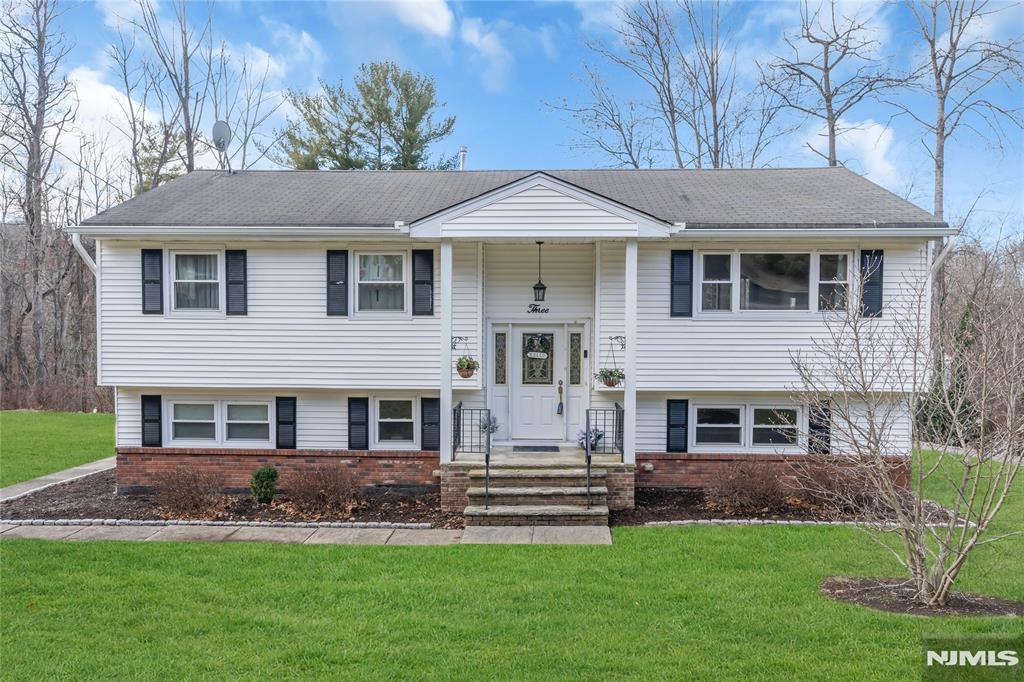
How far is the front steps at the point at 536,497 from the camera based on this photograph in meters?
8.99

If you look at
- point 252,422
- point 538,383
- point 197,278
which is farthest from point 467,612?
point 197,278

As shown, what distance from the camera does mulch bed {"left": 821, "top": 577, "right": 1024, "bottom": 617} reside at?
18.8ft

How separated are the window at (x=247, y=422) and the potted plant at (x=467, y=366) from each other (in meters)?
3.60

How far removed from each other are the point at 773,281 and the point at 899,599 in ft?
19.3

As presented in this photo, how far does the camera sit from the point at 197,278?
11.1m

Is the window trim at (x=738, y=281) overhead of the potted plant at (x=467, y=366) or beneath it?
overhead

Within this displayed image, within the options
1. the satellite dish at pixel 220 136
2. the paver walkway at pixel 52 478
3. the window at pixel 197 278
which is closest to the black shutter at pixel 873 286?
the window at pixel 197 278

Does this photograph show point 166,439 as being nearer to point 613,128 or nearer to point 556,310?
point 556,310

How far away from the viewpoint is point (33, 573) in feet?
22.5

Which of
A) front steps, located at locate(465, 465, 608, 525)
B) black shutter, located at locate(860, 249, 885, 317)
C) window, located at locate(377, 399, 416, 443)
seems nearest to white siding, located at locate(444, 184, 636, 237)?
window, located at locate(377, 399, 416, 443)

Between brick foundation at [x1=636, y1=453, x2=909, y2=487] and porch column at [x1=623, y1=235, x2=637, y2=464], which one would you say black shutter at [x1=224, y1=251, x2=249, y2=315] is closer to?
porch column at [x1=623, y1=235, x2=637, y2=464]

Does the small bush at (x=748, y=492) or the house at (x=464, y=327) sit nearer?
A: the small bush at (x=748, y=492)

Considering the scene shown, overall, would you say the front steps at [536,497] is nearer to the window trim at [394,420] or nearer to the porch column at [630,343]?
the porch column at [630,343]

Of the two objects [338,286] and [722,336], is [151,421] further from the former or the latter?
[722,336]
